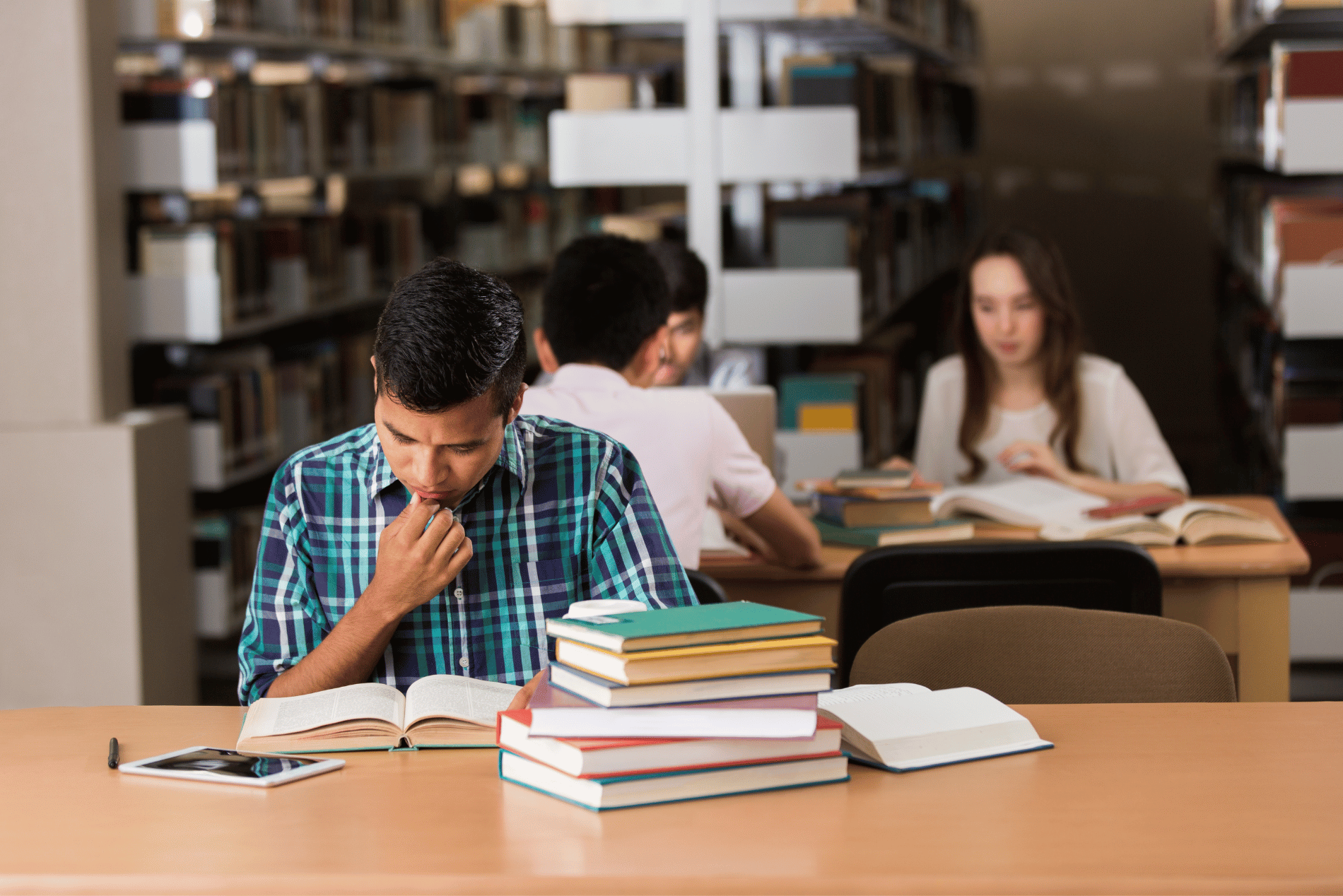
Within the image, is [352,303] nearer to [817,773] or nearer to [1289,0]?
[1289,0]

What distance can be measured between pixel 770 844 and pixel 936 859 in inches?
5.0

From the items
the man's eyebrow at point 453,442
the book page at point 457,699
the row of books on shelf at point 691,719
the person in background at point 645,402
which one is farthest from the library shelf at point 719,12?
the row of books on shelf at point 691,719

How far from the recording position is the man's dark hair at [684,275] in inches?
126

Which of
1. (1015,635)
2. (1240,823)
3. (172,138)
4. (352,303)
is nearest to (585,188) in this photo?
(352,303)

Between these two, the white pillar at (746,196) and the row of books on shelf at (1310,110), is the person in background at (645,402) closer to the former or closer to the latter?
the white pillar at (746,196)

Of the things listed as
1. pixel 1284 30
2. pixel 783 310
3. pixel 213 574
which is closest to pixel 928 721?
pixel 783 310

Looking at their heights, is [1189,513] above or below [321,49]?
below

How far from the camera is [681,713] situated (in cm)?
128

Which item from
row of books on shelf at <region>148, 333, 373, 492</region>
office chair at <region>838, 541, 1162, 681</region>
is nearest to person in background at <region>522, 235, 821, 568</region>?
office chair at <region>838, 541, 1162, 681</region>

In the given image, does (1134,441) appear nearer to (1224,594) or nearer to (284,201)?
(1224,594)

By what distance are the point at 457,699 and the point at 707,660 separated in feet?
1.04

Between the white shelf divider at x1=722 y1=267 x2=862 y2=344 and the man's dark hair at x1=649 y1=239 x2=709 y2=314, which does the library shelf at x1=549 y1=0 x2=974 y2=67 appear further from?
the man's dark hair at x1=649 y1=239 x2=709 y2=314

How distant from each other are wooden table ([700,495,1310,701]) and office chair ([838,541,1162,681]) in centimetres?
33

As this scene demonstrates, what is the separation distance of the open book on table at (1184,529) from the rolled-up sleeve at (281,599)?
1440 millimetres
